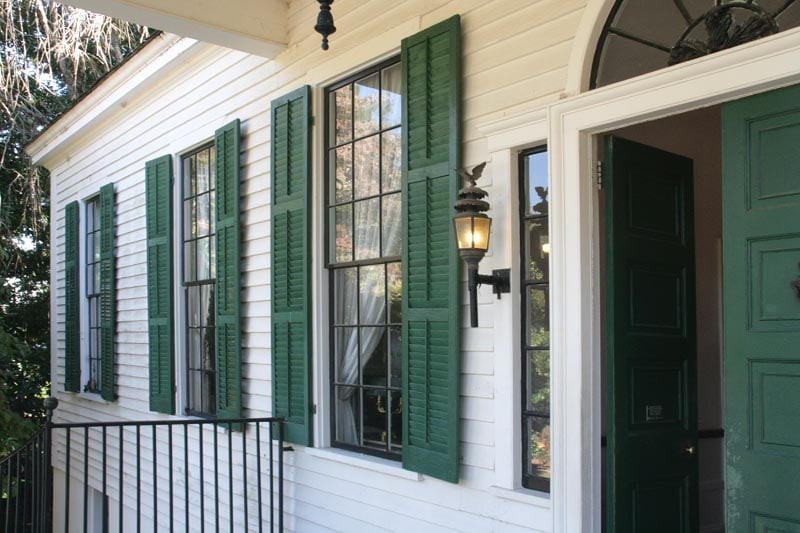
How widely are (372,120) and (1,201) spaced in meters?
10.9

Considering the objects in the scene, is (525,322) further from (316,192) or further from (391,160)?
(316,192)

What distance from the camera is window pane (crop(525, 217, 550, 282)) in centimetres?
370

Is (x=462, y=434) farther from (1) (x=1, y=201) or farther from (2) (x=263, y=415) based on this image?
(1) (x=1, y=201)

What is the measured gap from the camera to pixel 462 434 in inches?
157

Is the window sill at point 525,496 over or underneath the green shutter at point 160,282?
underneath

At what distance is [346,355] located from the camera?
5.07 metres

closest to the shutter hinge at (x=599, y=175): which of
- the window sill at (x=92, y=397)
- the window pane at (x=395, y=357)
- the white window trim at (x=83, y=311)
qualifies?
the window pane at (x=395, y=357)

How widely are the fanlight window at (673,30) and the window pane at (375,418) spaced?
84.9 inches

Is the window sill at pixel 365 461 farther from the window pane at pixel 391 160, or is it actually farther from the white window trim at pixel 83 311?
the white window trim at pixel 83 311

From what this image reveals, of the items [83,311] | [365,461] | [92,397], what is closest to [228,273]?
[365,461]

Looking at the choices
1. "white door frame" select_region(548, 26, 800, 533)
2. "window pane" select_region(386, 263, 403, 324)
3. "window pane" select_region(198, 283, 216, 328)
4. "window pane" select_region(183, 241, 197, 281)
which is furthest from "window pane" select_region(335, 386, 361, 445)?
"window pane" select_region(183, 241, 197, 281)

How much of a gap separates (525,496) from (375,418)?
4.53ft

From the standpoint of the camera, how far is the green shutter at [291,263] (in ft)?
17.0

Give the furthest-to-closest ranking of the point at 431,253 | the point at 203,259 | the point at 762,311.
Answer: the point at 203,259 < the point at 431,253 < the point at 762,311
